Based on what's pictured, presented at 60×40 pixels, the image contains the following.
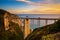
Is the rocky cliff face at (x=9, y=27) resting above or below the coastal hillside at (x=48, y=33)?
below

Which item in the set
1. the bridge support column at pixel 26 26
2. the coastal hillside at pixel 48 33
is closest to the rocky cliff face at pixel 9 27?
the bridge support column at pixel 26 26

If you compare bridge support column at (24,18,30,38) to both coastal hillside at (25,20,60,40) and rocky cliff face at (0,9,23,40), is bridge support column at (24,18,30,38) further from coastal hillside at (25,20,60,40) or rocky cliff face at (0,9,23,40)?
coastal hillside at (25,20,60,40)

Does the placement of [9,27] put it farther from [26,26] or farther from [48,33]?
[48,33]

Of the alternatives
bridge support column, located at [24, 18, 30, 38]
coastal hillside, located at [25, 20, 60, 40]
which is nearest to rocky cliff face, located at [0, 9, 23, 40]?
bridge support column, located at [24, 18, 30, 38]

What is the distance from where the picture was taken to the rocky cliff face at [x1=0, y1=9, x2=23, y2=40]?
48.4 ft

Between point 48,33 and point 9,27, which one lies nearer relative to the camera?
point 48,33

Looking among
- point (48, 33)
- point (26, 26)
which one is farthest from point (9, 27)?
point (48, 33)

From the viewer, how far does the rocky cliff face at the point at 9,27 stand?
1475 centimetres

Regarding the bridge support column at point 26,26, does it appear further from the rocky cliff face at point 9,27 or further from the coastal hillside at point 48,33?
the coastal hillside at point 48,33

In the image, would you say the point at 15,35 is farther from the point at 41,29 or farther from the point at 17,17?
the point at 41,29

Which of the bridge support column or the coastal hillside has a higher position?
the coastal hillside

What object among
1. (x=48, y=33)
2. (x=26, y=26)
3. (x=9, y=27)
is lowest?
(x=9, y=27)

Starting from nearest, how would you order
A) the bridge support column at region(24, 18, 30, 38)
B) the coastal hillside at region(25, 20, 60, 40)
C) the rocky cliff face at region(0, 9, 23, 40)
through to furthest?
1. the coastal hillside at region(25, 20, 60, 40)
2. the bridge support column at region(24, 18, 30, 38)
3. the rocky cliff face at region(0, 9, 23, 40)

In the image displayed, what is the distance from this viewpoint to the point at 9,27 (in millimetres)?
15797
